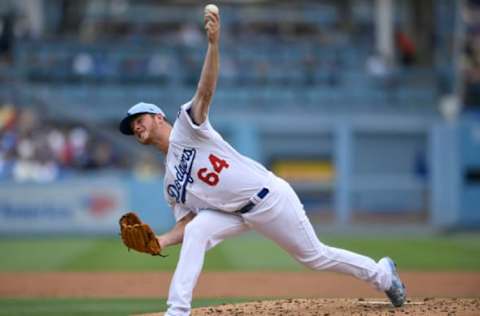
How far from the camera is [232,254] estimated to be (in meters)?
14.7

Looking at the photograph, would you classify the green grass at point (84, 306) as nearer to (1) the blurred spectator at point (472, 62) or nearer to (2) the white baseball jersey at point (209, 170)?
(2) the white baseball jersey at point (209, 170)

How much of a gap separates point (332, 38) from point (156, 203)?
25.7ft

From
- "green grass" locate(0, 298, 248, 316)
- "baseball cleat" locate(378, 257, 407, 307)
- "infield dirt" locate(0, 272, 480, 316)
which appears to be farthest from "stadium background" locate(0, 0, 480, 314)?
"baseball cleat" locate(378, 257, 407, 307)

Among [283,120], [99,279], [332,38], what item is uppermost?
[332,38]

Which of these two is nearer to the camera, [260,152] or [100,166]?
[100,166]

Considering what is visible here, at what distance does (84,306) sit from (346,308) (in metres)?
2.77

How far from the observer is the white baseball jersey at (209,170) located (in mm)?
6332

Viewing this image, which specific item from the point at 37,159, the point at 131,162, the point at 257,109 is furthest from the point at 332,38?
the point at 37,159

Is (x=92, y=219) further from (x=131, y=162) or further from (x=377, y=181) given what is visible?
(x=377, y=181)

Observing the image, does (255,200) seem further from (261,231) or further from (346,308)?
(346,308)

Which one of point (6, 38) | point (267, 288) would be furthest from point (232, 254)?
point (6, 38)

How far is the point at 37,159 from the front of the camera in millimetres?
18000

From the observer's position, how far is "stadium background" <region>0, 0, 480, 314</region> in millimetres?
17344

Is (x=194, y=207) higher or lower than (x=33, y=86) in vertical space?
lower
